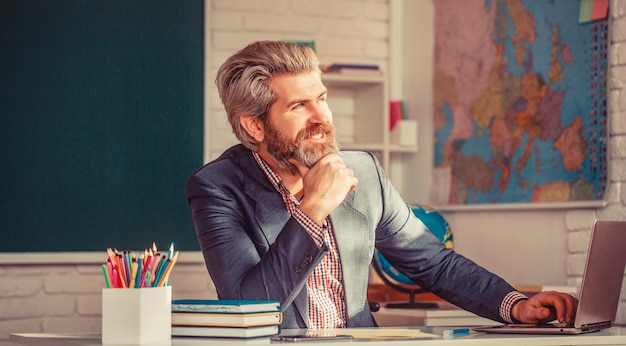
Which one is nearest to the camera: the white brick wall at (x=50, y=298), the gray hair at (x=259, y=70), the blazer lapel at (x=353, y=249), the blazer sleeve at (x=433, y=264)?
the blazer sleeve at (x=433, y=264)

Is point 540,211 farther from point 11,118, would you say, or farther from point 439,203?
point 11,118

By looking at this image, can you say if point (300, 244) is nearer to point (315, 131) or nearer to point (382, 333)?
point (382, 333)

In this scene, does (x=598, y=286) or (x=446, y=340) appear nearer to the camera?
(x=446, y=340)

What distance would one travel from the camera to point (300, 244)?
2.12 metres

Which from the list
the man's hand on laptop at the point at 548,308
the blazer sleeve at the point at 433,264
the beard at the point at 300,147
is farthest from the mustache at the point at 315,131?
the man's hand on laptop at the point at 548,308

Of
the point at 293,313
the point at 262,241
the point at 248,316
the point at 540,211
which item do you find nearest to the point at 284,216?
the point at 262,241

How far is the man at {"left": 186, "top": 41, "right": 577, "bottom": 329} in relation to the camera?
2.17 meters

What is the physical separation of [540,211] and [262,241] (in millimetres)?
1388

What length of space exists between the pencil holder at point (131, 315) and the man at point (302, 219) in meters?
0.50

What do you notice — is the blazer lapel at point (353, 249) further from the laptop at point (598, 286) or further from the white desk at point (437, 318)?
the white desk at point (437, 318)

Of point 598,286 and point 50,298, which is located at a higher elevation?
point 598,286

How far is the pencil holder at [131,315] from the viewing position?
5.36 ft

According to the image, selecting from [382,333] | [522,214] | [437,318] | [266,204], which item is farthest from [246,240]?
[522,214]

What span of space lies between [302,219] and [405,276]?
121cm
